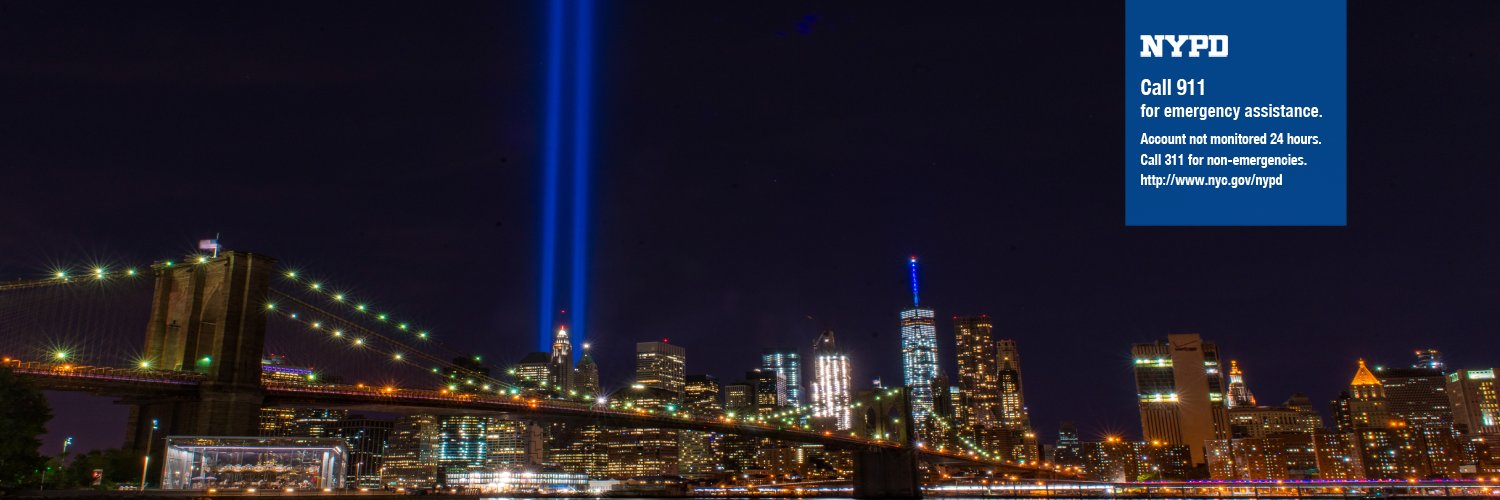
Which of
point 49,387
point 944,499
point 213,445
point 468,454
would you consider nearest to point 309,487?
point 213,445

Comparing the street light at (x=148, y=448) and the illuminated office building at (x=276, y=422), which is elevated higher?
the illuminated office building at (x=276, y=422)

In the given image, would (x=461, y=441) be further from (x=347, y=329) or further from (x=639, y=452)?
(x=347, y=329)

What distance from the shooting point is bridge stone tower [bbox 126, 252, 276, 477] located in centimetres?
5559

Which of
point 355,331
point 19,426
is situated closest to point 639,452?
point 355,331

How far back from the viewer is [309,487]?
46375 millimetres

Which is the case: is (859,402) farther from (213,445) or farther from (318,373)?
(213,445)

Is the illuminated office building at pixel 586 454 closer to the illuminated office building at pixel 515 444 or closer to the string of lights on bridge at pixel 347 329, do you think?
the illuminated office building at pixel 515 444

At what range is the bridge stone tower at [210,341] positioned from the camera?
55594mm

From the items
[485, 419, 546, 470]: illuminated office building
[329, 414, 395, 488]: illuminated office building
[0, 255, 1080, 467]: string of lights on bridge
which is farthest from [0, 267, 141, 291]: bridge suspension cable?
[485, 419, 546, 470]: illuminated office building

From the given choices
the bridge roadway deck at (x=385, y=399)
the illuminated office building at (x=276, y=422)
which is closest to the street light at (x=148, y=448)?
the bridge roadway deck at (x=385, y=399)

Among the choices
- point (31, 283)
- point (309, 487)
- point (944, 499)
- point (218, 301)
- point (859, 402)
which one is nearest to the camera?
point (309, 487)

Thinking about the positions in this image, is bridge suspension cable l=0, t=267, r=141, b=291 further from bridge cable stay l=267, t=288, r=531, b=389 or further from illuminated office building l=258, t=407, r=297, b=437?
illuminated office building l=258, t=407, r=297, b=437

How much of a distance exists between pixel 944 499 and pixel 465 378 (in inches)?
2060

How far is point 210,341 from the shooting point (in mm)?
59688
